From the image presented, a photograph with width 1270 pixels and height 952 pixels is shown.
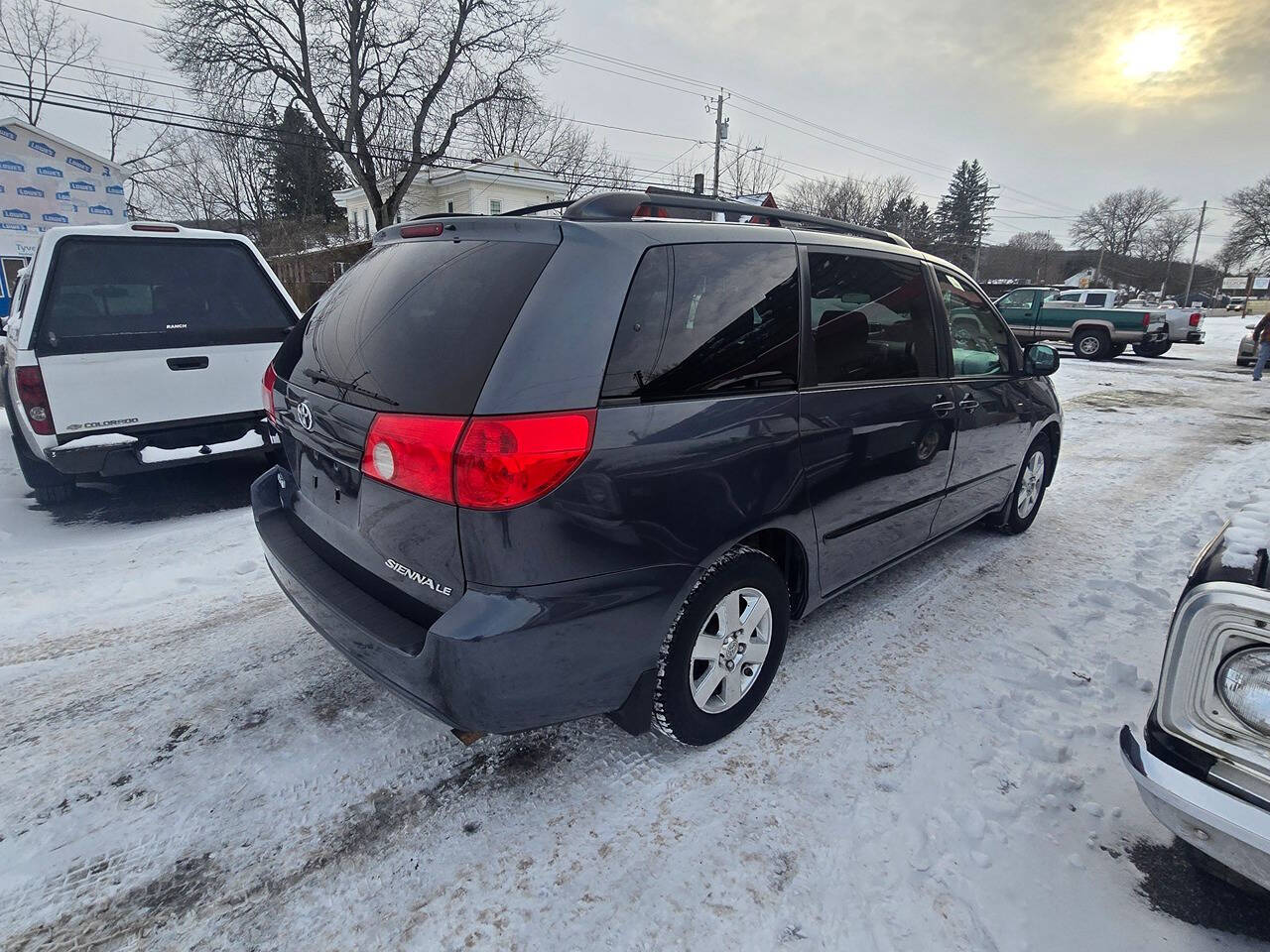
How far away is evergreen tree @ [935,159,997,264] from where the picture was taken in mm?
73062

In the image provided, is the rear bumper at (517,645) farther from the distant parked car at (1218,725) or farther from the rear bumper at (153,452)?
the rear bumper at (153,452)

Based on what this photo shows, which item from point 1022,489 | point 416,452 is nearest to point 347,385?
point 416,452

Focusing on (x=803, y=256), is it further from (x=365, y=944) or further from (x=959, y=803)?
(x=365, y=944)

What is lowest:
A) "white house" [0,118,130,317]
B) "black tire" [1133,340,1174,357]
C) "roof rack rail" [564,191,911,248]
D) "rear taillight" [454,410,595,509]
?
"black tire" [1133,340,1174,357]

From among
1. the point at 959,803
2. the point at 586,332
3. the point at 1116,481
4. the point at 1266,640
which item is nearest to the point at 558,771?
the point at 959,803

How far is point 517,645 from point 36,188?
71.1 feet

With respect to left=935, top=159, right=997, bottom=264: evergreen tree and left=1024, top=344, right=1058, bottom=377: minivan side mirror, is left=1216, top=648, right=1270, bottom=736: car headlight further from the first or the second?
left=935, top=159, right=997, bottom=264: evergreen tree

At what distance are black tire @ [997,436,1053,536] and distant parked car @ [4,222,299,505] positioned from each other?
215 inches

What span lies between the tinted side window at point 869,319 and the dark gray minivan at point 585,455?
0.06ft

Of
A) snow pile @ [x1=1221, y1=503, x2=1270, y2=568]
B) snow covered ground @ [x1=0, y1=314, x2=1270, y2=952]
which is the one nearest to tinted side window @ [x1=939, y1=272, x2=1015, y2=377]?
snow covered ground @ [x1=0, y1=314, x2=1270, y2=952]

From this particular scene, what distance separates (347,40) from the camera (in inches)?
997

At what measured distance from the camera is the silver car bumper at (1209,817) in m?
1.46

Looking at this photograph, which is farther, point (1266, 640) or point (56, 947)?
point (56, 947)

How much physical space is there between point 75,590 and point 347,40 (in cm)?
2888
